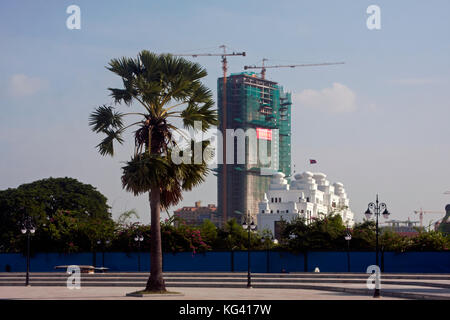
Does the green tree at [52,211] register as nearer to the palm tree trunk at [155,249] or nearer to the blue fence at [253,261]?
the blue fence at [253,261]

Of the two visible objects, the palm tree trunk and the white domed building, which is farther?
the white domed building

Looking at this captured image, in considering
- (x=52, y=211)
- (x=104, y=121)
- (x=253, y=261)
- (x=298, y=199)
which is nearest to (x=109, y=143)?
(x=104, y=121)

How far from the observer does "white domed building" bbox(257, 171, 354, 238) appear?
183125mm

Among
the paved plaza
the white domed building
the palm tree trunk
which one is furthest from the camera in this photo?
the white domed building

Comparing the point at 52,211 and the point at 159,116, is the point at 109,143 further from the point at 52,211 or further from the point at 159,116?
the point at 52,211

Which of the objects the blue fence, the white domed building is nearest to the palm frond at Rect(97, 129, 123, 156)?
the blue fence

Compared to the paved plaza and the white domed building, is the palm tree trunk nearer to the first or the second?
the paved plaza

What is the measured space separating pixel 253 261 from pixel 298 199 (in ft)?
435

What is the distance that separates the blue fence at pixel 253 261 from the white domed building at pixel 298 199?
125645mm

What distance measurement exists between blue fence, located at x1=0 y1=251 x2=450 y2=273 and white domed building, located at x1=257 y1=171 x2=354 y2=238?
412ft

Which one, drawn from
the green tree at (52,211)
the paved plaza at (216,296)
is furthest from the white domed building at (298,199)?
the paved plaza at (216,296)

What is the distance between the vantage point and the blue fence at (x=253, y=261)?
166 feet
